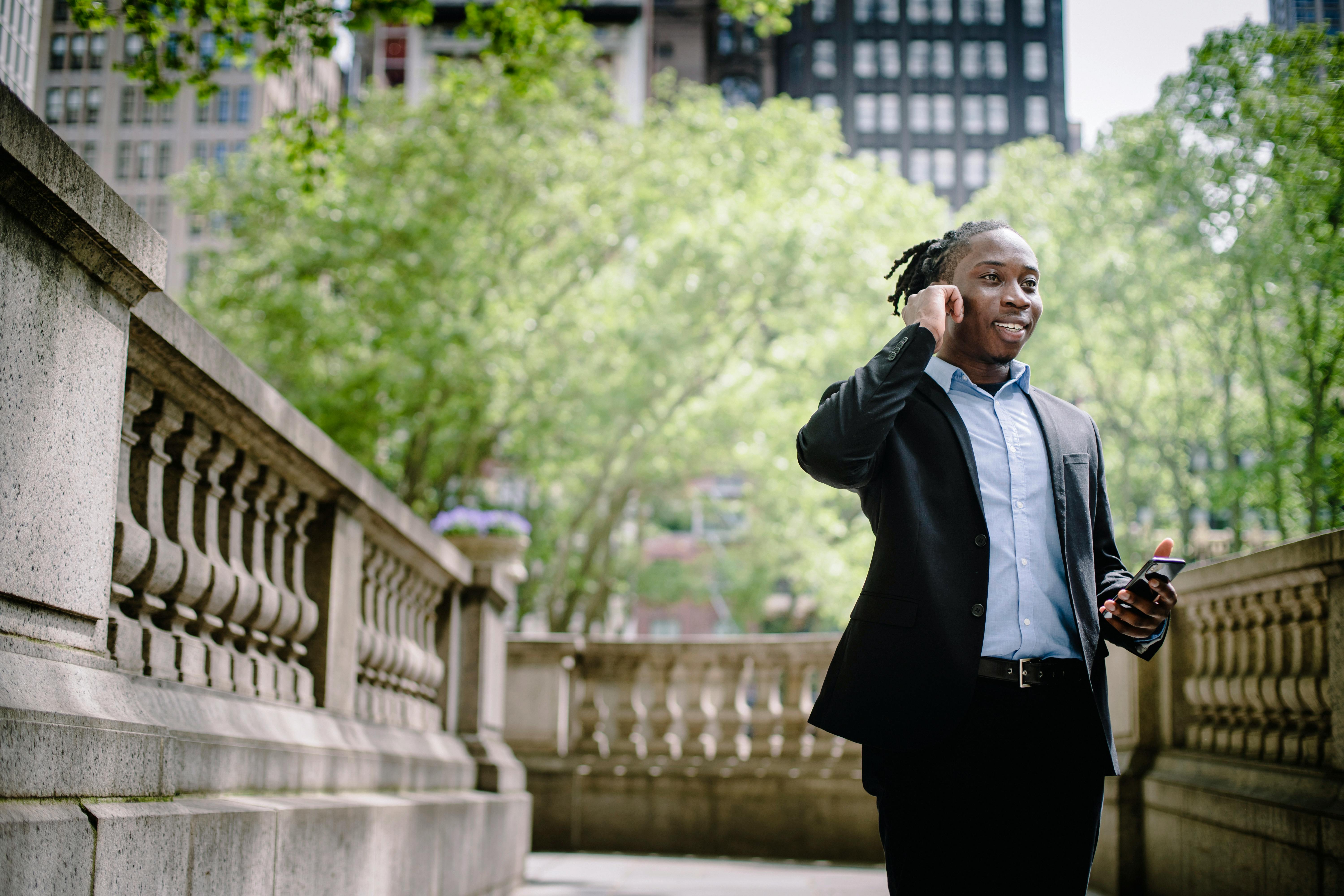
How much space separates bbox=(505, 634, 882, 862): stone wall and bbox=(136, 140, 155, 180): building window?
13.1 m

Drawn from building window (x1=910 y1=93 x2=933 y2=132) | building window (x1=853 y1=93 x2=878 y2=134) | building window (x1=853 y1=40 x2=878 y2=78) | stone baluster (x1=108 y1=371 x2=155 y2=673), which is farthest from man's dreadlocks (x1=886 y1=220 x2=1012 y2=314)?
building window (x1=853 y1=40 x2=878 y2=78)

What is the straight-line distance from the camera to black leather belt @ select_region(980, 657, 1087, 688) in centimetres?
272

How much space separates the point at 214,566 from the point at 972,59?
8686 cm

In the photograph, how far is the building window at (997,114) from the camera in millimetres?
82500

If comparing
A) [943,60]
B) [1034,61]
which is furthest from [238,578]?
[1034,61]

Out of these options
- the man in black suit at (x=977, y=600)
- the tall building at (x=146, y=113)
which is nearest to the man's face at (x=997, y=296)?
the man in black suit at (x=977, y=600)

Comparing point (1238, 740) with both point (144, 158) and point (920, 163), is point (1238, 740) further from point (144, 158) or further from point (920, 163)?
point (920, 163)

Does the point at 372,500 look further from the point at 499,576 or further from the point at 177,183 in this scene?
the point at 177,183

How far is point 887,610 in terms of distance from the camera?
2807mm

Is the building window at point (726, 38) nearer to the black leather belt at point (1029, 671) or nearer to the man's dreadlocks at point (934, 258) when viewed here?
the man's dreadlocks at point (934, 258)

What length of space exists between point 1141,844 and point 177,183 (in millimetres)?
21747

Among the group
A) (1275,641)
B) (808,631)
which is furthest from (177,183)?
(808,631)

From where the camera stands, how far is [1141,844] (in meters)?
6.84

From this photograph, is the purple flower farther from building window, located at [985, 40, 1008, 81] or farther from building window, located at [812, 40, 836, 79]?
building window, located at [985, 40, 1008, 81]
